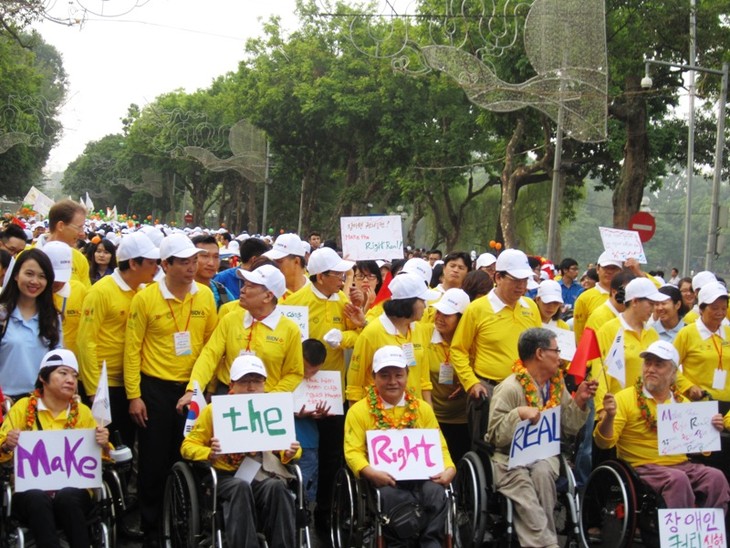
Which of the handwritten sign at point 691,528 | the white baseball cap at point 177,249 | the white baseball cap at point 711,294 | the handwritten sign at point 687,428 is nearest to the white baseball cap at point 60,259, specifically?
the white baseball cap at point 177,249

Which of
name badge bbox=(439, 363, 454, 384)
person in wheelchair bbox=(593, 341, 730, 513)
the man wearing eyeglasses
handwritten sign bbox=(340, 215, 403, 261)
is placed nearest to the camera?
person in wheelchair bbox=(593, 341, 730, 513)

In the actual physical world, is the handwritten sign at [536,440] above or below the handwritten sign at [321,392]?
below

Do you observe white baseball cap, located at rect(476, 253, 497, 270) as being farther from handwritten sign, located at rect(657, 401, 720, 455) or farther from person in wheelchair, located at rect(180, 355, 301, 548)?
person in wheelchair, located at rect(180, 355, 301, 548)

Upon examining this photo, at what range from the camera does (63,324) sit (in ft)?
24.0

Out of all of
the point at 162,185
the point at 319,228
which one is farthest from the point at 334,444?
the point at 162,185

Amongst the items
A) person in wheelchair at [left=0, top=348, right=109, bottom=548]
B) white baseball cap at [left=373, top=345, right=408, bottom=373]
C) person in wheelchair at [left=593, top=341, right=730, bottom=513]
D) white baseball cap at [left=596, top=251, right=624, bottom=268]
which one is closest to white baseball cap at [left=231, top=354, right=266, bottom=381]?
white baseball cap at [left=373, top=345, right=408, bottom=373]

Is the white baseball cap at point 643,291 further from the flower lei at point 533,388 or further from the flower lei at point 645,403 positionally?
the flower lei at point 533,388

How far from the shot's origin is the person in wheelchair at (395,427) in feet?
19.6

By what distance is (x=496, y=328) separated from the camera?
7637 mm

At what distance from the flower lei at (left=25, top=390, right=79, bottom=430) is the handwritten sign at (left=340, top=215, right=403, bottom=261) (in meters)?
4.02

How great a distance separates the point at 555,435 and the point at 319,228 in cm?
5030

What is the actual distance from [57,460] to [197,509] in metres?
0.84

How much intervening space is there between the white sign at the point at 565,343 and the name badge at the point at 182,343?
295 cm

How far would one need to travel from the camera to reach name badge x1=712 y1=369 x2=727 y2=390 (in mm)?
8008
